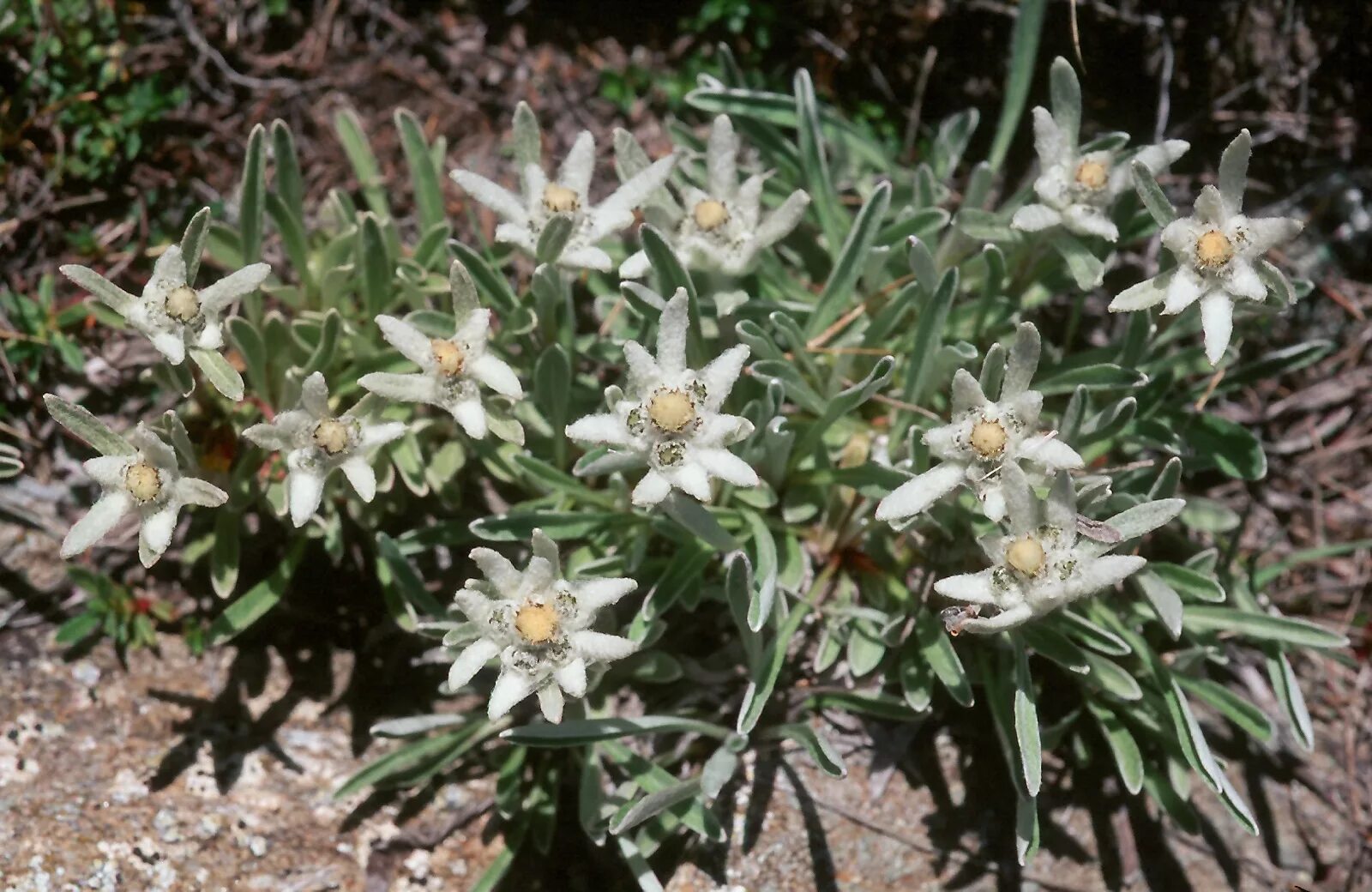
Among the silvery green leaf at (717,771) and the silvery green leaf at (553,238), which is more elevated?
the silvery green leaf at (553,238)

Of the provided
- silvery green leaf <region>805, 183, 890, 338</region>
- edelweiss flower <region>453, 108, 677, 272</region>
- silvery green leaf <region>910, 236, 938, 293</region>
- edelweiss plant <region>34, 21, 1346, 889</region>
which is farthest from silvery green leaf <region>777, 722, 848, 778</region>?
edelweiss flower <region>453, 108, 677, 272</region>

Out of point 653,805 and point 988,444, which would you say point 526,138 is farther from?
point 653,805

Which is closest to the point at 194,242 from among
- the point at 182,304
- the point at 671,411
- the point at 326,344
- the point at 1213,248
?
the point at 182,304

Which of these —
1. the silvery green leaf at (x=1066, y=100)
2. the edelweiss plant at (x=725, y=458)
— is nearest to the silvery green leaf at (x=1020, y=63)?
the edelweiss plant at (x=725, y=458)

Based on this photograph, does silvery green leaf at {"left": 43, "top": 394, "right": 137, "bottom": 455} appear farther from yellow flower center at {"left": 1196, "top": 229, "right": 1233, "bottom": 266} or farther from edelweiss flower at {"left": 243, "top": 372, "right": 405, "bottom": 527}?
yellow flower center at {"left": 1196, "top": 229, "right": 1233, "bottom": 266}

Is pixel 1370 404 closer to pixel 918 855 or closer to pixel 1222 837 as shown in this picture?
pixel 1222 837

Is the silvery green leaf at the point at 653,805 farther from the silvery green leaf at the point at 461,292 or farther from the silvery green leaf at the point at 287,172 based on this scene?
the silvery green leaf at the point at 287,172
